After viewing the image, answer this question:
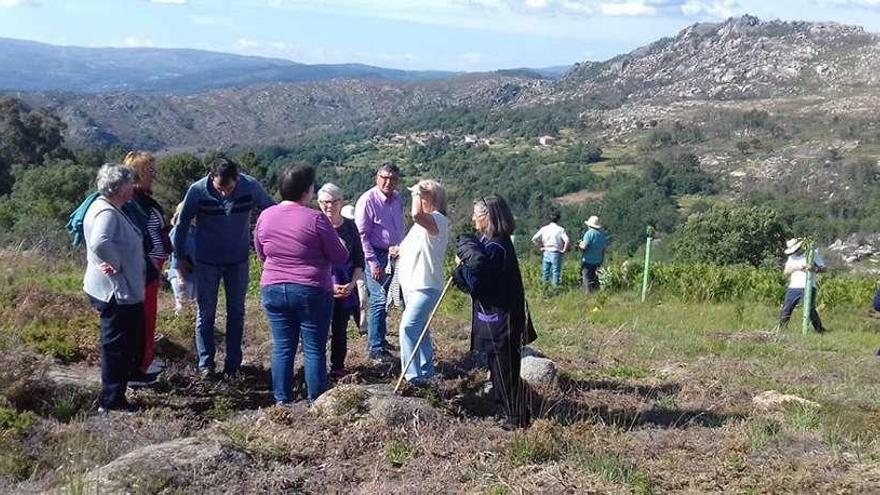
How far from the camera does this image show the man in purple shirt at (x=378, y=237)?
648 cm

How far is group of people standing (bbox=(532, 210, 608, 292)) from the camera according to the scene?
1304 centimetres

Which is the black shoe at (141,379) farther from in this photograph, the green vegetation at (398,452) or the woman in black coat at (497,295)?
the woman in black coat at (497,295)

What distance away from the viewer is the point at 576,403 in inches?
226

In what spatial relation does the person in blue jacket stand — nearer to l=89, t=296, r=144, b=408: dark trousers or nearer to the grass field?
the grass field

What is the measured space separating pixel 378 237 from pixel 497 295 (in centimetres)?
171

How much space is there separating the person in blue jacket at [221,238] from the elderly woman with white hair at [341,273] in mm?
406

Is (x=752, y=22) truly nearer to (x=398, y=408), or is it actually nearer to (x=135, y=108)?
(x=135, y=108)

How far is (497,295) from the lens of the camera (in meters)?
5.04

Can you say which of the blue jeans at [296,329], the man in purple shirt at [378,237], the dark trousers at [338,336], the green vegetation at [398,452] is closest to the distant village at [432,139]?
the man in purple shirt at [378,237]

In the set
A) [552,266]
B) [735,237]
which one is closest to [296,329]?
[552,266]

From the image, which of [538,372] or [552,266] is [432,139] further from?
[538,372]

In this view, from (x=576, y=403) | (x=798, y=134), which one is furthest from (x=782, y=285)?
(x=798, y=134)

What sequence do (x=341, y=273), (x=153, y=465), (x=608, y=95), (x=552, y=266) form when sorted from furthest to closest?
(x=608, y=95)
(x=552, y=266)
(x=341, y=273)
(x=153, y=465)

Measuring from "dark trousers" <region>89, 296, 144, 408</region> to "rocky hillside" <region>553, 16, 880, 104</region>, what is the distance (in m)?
137
